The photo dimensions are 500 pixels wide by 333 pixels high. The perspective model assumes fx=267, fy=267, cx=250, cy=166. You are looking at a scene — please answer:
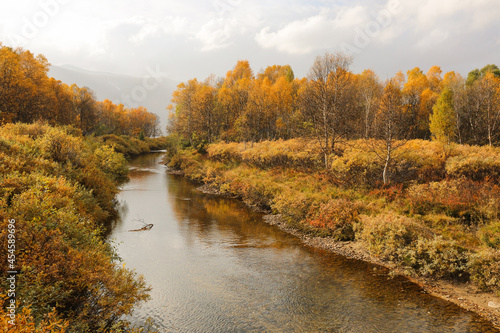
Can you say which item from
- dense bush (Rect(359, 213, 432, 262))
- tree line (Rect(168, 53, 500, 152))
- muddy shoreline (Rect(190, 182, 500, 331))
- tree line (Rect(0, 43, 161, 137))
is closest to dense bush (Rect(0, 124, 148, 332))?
muddy shoreline (Rect(190, 182, 500, 331))

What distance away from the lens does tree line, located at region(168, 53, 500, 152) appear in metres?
28.5

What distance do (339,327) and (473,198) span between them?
13.7 m

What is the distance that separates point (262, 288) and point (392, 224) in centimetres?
833

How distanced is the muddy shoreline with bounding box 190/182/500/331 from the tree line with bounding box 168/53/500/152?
9.75 meters

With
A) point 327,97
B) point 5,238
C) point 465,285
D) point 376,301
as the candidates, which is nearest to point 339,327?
point 376,301

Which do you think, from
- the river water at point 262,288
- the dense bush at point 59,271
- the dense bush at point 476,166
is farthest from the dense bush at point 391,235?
the dense bush at point 59,271

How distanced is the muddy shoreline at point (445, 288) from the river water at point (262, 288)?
1.66 feet

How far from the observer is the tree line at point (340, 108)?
2853 centimetres

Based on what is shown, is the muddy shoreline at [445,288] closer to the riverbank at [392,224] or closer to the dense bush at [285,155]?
the riverbank at [392,224]

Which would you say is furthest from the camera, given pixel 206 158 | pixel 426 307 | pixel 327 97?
pixel 206 158

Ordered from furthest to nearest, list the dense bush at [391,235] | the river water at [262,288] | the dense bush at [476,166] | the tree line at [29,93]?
the tree line at [29,93]
the dense bush at [476,166]
the dense bush at [391,235]
the river water at [262,288]

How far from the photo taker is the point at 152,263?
1500 cm

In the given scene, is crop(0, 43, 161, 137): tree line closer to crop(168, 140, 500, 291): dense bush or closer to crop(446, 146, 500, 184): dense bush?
crop(168, 140, 500, 291): dense bush

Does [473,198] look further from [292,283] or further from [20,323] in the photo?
[20,323]
